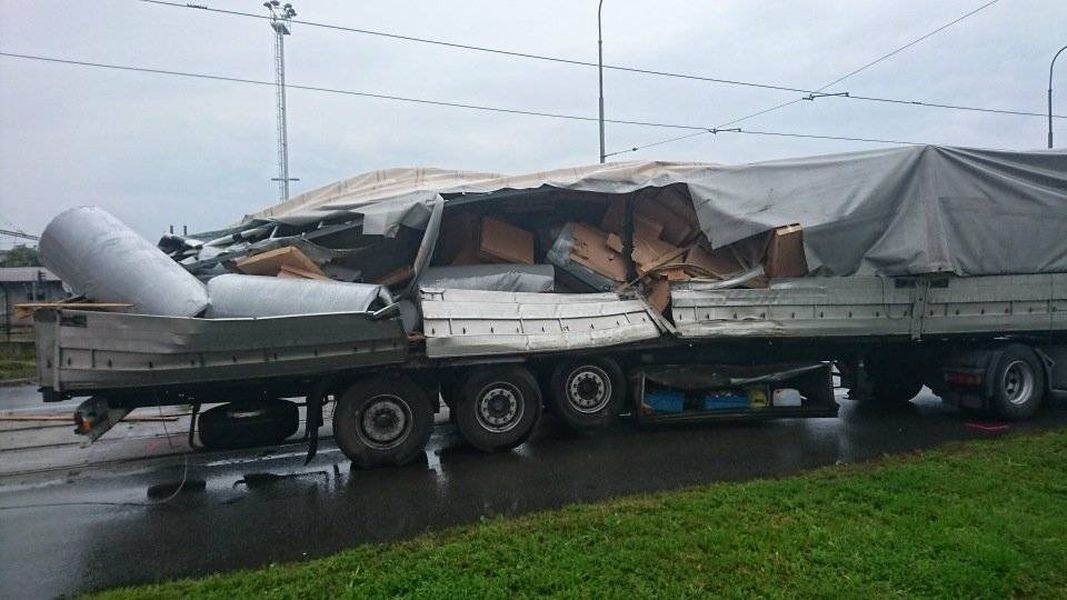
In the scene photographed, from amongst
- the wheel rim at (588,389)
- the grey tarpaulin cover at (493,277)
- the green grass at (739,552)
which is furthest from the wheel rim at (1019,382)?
the grey tarpaulin cover at (493,277)

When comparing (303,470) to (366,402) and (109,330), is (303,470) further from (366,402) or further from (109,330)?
(109,330)

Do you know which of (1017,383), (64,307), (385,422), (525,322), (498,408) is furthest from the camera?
(1017,383)

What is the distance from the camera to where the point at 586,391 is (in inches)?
311

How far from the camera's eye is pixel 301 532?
5.36 m

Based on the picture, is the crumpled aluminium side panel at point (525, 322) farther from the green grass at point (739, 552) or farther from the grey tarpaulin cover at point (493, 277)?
the green grass at point (739, 552)

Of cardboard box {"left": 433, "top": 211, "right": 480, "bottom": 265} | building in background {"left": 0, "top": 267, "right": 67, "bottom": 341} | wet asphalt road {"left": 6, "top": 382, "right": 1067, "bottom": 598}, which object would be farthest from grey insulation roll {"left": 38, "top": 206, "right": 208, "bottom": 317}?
building in background {"left": 0, "top": 267, "right": 67, "bottom": 341}

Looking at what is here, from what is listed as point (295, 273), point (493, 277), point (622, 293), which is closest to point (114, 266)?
point (295, 273)

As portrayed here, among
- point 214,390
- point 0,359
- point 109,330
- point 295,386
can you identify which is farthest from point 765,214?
point 0,359

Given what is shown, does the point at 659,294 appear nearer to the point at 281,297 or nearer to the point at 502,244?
the point at 502,244

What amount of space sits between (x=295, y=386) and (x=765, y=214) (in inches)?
218

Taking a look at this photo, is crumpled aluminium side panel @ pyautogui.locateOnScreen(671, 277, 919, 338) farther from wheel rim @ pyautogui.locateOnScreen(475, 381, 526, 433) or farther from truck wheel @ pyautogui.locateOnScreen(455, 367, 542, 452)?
wheel rim @ pyautogui.locateOnScreen(475, 381, 526, 433)

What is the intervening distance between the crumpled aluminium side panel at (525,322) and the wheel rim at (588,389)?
17.4 inches

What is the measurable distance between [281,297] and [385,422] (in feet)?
5.43

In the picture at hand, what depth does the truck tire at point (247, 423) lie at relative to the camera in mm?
6902
